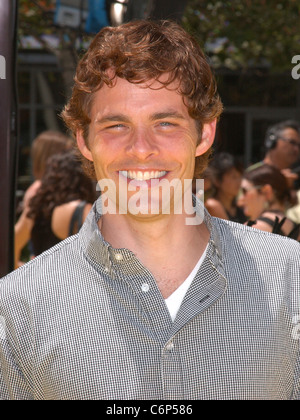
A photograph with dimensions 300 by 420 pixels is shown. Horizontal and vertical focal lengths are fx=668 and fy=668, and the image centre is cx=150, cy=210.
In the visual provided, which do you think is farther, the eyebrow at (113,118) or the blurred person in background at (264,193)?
the blurred person in background at (264,193)

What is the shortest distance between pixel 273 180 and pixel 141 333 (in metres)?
3.19

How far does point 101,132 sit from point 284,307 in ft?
2.38

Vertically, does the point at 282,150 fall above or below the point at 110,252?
above

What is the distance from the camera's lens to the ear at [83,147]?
211 centimetres

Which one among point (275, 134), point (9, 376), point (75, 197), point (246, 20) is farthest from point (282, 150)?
point (9, 376)

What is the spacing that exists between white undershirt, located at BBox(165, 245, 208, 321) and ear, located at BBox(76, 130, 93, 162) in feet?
1.59

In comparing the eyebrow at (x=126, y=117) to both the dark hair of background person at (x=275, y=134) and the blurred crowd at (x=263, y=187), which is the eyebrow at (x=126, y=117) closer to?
the blurred crowd at (x=263, y=187)

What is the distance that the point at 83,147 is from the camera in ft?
7.02

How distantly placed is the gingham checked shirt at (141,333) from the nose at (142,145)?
28cm

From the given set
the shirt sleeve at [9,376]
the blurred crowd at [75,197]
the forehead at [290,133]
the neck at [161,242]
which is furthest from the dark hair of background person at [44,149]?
the shirt sleeve at [9,376]

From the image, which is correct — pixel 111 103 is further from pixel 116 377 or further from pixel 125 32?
pixel 116 377

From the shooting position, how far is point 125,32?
2049mm

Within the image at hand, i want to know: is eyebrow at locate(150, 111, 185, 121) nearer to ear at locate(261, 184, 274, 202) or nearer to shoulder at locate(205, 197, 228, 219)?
ear at locate(261, 184, 274, 202)

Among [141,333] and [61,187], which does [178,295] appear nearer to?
[141,333]
